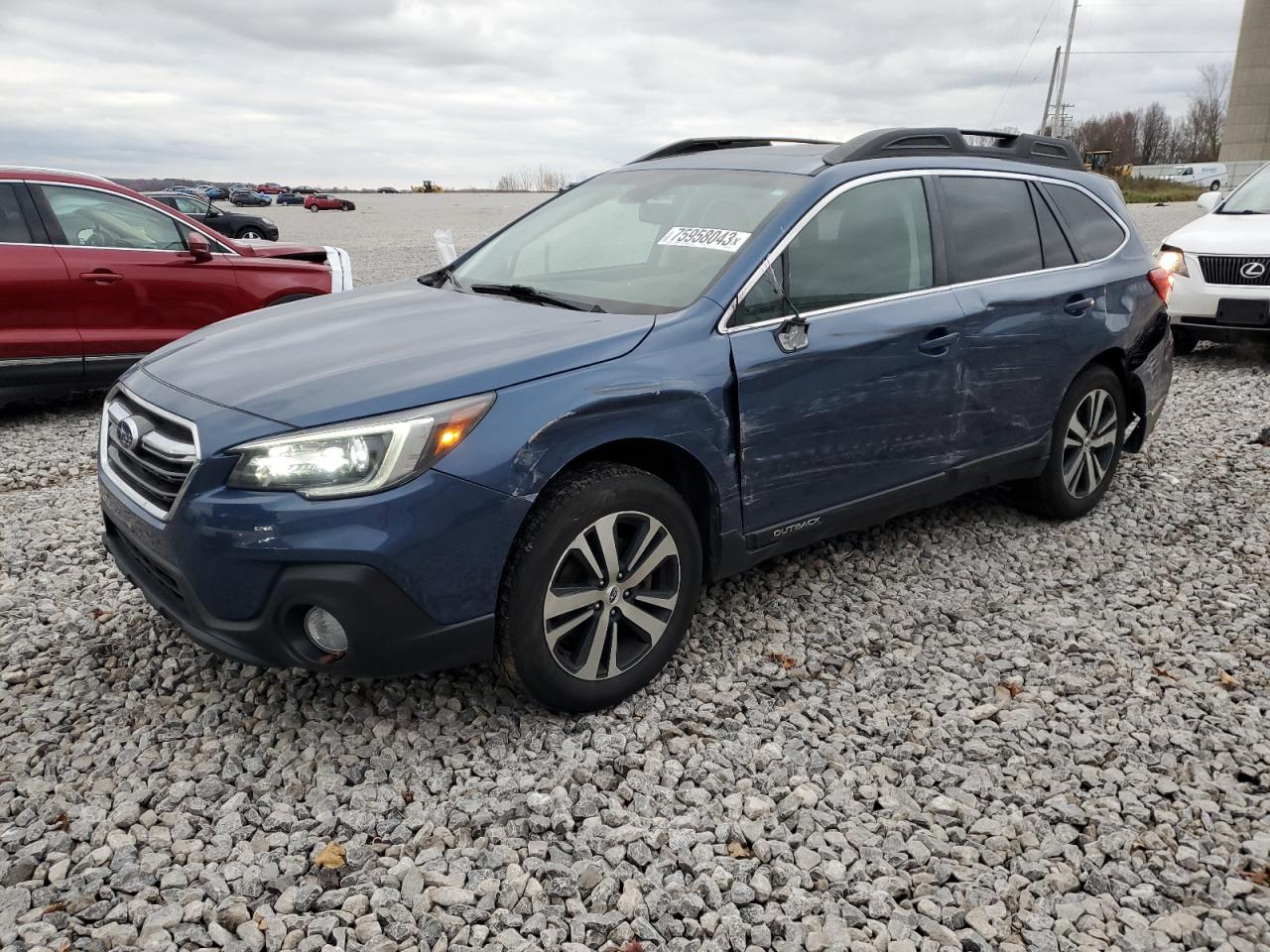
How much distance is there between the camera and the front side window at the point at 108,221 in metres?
7.07

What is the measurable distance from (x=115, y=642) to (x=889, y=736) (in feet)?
9.28

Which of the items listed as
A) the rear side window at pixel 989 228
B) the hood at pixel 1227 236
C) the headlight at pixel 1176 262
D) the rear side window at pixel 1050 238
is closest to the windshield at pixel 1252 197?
the hood at pixel 1227 236

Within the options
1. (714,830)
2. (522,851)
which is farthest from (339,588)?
(714,830)

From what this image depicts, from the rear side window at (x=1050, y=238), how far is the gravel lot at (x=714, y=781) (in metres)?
1.46

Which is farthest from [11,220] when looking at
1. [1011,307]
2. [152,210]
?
[1011,307]

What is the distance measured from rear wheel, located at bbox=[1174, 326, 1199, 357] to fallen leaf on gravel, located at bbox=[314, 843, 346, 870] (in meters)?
8.69

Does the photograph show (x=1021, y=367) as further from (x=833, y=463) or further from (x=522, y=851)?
(x=522, y=851)

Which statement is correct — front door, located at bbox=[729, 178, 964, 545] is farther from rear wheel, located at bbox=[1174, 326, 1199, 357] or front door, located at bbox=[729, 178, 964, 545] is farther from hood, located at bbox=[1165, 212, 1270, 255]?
rear wheel, located at bbox=[1174, 326, 1199, 357]

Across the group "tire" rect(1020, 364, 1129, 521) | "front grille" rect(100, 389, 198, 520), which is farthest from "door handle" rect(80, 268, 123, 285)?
"tire" rect(1020, 364, 1129, 521)

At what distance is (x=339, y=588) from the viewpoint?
8.89 ft

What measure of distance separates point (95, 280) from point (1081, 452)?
640 cm

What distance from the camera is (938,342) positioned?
4.05 metres

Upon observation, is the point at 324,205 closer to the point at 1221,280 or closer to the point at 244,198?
the point at 244,198

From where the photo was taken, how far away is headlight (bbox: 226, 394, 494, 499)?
2.74 metres
